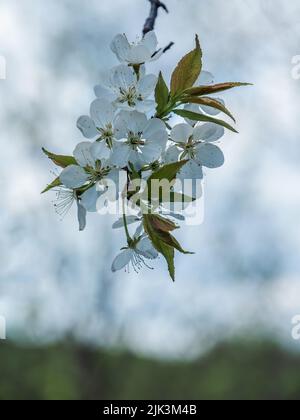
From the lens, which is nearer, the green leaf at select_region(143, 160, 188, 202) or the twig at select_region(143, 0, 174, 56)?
the green leaf at select_region(143, 160, 188, 202)

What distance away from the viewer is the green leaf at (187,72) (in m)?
0.73

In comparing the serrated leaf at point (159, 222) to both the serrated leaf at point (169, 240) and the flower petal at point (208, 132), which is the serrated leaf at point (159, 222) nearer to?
the serrated leaf at point (169, 240)

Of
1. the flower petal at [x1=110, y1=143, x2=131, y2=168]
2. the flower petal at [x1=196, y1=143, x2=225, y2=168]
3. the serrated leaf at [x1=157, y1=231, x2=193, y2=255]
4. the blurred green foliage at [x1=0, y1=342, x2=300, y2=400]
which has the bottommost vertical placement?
the serrated leaf at [x1=157, y1=231, x2=193, y2=255]

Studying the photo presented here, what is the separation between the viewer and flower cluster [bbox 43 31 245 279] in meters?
0.68

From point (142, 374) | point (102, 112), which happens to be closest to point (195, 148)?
point (102, 112)

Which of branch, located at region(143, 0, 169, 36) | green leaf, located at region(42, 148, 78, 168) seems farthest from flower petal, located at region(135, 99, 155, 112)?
branch, located at region(143, 0, 169, 36)

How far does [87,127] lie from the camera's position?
2.29 feet

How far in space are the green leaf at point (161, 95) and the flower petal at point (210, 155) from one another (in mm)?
67

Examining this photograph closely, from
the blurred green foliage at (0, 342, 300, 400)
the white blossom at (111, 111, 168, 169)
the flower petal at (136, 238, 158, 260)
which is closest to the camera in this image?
the white blossom at (111, 111, 168, 169)

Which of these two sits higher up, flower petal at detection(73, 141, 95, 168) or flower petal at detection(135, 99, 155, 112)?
flower petal at detection(135, 99, 155, 112)

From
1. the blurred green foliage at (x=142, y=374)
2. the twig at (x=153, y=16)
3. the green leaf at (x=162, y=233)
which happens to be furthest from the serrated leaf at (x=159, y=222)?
the blurred green foliage at (x=142, y=374)

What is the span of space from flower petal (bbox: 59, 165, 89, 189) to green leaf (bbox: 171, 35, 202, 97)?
0.14 m

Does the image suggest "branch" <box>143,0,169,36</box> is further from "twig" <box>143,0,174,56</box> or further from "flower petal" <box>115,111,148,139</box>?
"flower petal" <box>115,111,148,139</box>
